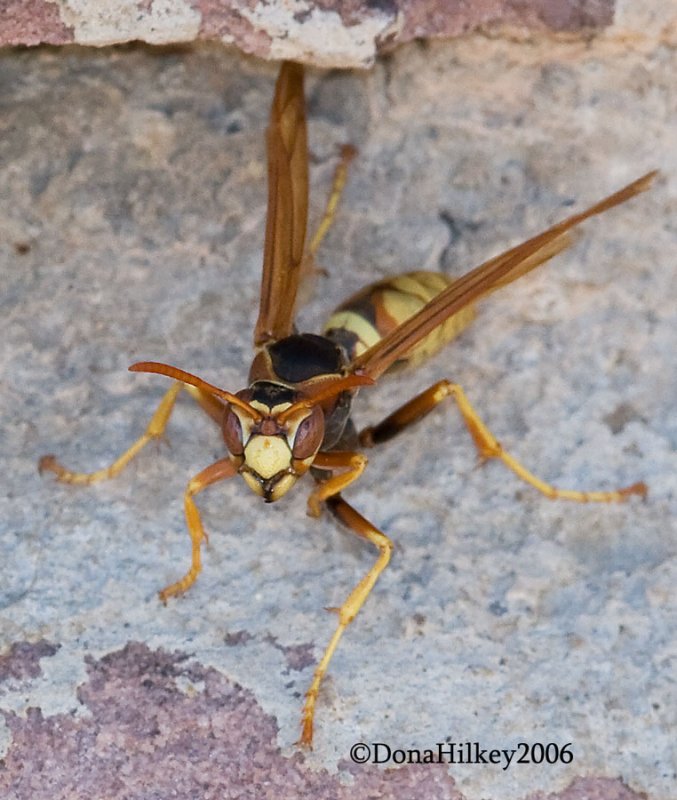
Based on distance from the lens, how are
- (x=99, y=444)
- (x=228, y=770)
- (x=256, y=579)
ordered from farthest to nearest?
1. (x=99, y=444)
2. (x=256, y=579)
3. (x=228, y=770)

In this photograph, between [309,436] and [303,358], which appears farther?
[303,358]

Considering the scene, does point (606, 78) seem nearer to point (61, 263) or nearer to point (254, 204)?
point (254, 204)

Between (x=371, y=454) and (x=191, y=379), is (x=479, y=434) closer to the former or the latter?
(x=371, y=454)

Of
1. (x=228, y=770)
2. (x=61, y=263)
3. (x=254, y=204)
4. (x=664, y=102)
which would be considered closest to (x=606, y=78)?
(x=664, y=102)

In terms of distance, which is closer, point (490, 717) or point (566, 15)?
point (490, 717)

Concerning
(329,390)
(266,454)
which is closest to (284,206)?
(329,390)

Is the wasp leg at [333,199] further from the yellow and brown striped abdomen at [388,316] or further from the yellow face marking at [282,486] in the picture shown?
the yellow face marking at [282,486]
